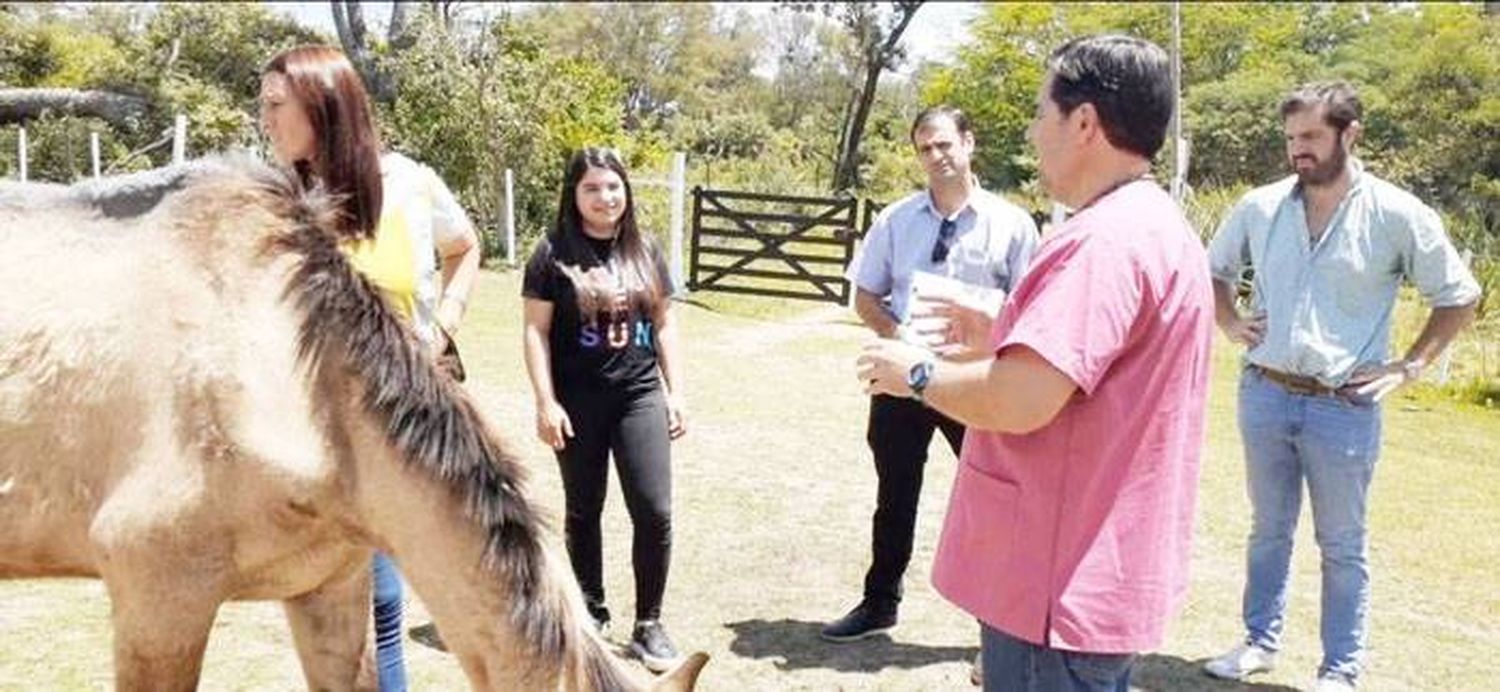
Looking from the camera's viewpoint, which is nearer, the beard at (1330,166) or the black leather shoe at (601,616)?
the beard at (1330,166)

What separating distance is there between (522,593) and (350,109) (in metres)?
1.22

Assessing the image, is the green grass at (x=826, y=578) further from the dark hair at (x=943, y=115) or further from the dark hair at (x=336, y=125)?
the dark hair at (x=943, y=115)

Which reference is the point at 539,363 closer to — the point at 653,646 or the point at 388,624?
the point at 653,646

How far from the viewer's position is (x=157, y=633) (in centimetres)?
236

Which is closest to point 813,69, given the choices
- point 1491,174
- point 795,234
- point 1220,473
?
point 1491,174

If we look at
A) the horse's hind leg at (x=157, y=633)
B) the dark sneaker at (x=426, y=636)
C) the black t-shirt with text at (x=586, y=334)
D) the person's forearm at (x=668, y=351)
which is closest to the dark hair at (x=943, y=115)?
the person's forearm at (x=668, y=351)

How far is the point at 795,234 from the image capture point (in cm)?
1602

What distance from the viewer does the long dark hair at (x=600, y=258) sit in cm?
416

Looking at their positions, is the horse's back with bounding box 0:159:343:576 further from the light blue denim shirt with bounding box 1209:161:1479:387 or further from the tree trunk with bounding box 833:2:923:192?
the tree trunk with bounding box 833:2:923:192

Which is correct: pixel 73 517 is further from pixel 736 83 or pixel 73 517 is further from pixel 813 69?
pixel 736 83

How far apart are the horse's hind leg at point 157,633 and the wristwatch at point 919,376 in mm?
1343

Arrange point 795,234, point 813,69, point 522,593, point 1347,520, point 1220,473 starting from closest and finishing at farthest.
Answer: point 522,593 < point 1347,520 < point 1220,473 < point 795,234 < point 813,69

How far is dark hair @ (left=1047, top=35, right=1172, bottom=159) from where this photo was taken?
6.85 ft

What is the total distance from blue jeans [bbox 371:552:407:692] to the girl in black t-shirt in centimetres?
101
